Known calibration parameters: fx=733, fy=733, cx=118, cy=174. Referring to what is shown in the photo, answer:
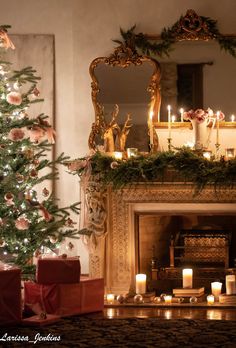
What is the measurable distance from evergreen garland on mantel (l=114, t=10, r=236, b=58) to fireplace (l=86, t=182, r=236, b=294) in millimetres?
1403

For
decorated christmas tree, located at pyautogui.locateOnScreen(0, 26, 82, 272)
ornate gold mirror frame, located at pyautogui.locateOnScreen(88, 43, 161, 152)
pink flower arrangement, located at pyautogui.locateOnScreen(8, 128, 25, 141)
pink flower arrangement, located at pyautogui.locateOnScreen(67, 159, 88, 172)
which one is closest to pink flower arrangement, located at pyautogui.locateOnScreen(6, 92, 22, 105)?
decorated christmas tree, located at pyautogui.locateOnScreen(0, 26, 82, 272)

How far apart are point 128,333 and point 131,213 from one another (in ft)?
5.92

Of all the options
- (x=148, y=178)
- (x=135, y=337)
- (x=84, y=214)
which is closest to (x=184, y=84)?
(x=148, y=178)

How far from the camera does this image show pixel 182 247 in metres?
6.43

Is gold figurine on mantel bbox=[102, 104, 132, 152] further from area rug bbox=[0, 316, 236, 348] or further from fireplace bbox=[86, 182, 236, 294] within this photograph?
area rug bbox=[0, 316, 236, 348]

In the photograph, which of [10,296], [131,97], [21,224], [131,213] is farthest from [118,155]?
[10,296]

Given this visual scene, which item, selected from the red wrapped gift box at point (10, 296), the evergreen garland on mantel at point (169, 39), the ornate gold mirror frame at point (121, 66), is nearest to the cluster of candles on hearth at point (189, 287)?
the red wrapped gift box at point (10, 296)

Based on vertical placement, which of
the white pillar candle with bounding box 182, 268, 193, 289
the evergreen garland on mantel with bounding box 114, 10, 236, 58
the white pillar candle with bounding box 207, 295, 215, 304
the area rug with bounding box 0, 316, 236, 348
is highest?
the evergreen garland on mantel with bounding box 114, 10, 236, 58

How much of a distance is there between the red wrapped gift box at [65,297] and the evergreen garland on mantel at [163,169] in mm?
971

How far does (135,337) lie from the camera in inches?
181

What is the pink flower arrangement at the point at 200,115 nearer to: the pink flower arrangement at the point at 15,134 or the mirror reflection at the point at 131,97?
the mirror reflection at the point at 131,97

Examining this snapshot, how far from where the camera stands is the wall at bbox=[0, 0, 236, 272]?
6988 millimetres

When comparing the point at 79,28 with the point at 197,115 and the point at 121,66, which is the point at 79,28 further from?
the point at 197,115

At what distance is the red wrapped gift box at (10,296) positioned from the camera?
16.7 ft
